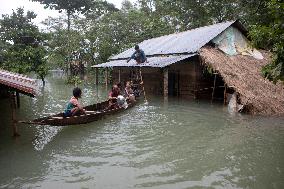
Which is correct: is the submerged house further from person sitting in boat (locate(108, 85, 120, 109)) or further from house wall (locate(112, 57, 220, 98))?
person sitting in boat (locate(108, 85, 120, 109))

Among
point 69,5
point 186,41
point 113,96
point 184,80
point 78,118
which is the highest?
point 69,5

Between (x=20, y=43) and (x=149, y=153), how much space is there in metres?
18.6

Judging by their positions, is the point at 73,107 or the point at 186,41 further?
the point at 186,41

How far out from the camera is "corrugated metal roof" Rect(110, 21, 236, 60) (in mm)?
18984

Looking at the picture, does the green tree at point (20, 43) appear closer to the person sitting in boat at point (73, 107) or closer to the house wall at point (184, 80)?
the house wall at point (184, 80)

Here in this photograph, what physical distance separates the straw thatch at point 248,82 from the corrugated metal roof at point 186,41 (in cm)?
101

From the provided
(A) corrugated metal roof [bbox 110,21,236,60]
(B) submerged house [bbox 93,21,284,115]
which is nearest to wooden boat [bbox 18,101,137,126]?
(B) submerged house [bbox 93,21,284,115]

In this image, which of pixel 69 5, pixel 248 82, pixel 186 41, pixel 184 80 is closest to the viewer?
pixel 248 82

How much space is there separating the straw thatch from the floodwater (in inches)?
38.4

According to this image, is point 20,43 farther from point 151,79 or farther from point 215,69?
point 215,69

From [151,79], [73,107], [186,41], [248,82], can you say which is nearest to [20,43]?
[151,79]

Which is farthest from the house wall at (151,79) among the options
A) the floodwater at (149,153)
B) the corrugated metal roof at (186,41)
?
the floodwater at (149,153)

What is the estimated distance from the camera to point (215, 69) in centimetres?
1578

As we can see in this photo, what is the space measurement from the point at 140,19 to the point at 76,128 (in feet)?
82.9
